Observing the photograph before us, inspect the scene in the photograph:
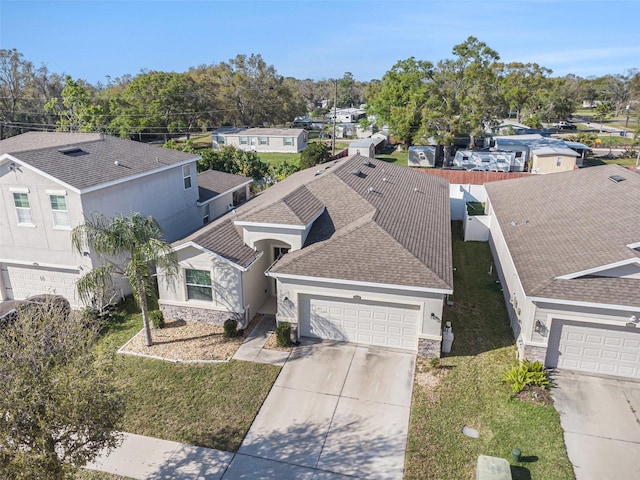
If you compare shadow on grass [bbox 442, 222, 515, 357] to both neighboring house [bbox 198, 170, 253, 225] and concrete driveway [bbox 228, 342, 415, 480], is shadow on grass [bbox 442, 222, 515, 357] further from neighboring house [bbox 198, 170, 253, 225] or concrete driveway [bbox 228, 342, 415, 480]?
neighboring house [bbox 198, 170, 253, 225]

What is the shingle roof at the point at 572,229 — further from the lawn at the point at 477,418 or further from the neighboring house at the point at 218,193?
the neighboring house at the point at 218,193

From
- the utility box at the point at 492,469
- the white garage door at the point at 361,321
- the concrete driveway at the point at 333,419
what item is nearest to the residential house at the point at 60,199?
the white garage door at the point at 361,321

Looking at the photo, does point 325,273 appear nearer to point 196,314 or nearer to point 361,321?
point 361,321

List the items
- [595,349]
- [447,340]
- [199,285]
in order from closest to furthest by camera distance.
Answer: [595,349] → [447,340] → [199,285]

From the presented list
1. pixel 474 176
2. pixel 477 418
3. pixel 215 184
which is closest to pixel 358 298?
pixel 477 418

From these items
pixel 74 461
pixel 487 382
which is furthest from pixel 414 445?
pixel 74 461

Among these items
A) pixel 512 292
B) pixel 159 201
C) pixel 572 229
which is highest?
pixel 159 201

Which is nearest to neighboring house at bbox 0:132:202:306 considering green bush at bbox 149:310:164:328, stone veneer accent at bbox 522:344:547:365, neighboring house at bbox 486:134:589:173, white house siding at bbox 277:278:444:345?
green bush at bbox 149:310:164:328
